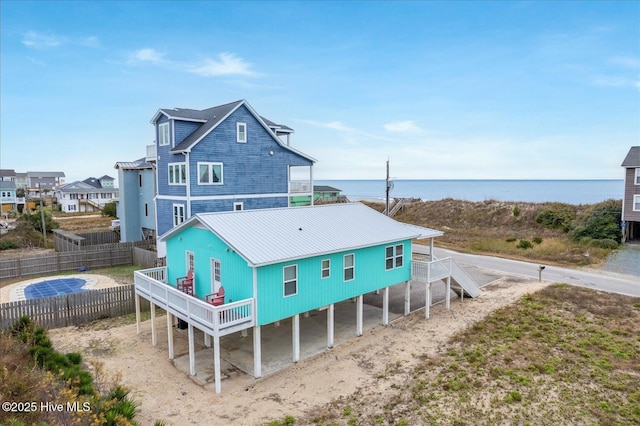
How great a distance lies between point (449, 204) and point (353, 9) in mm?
36539

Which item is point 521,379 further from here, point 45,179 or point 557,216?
point 45,179

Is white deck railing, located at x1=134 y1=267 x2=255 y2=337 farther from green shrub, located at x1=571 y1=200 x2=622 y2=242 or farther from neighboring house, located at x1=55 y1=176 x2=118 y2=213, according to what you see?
neighboring house, located at x1=55 y1=176 x2=118 y2=213

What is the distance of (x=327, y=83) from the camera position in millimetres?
38812

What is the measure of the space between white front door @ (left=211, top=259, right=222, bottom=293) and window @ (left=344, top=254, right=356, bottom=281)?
475 cm

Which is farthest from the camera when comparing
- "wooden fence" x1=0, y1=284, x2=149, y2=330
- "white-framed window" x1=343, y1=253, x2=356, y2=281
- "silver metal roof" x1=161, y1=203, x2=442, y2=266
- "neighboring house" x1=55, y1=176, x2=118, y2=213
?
"neighboring house" x1=55, y1=176, x2=118, y2=213

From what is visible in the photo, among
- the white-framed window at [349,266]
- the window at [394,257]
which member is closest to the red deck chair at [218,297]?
the white-framed window at [349,266]

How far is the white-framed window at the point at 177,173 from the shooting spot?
2465cm

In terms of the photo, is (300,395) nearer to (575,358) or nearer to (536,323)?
(575,358)

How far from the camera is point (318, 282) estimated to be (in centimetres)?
1420

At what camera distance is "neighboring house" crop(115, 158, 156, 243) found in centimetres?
3400

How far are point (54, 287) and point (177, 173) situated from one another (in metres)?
9.59

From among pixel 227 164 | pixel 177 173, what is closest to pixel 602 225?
pixel 227 164

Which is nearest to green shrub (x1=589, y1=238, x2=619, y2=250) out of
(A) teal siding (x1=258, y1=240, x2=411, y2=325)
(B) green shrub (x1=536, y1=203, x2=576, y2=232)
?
(B) green shrub (x1=536, y1=203, x2=576, y2=232)

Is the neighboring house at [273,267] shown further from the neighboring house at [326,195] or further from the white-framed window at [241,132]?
the neighboring house at [326,195]
